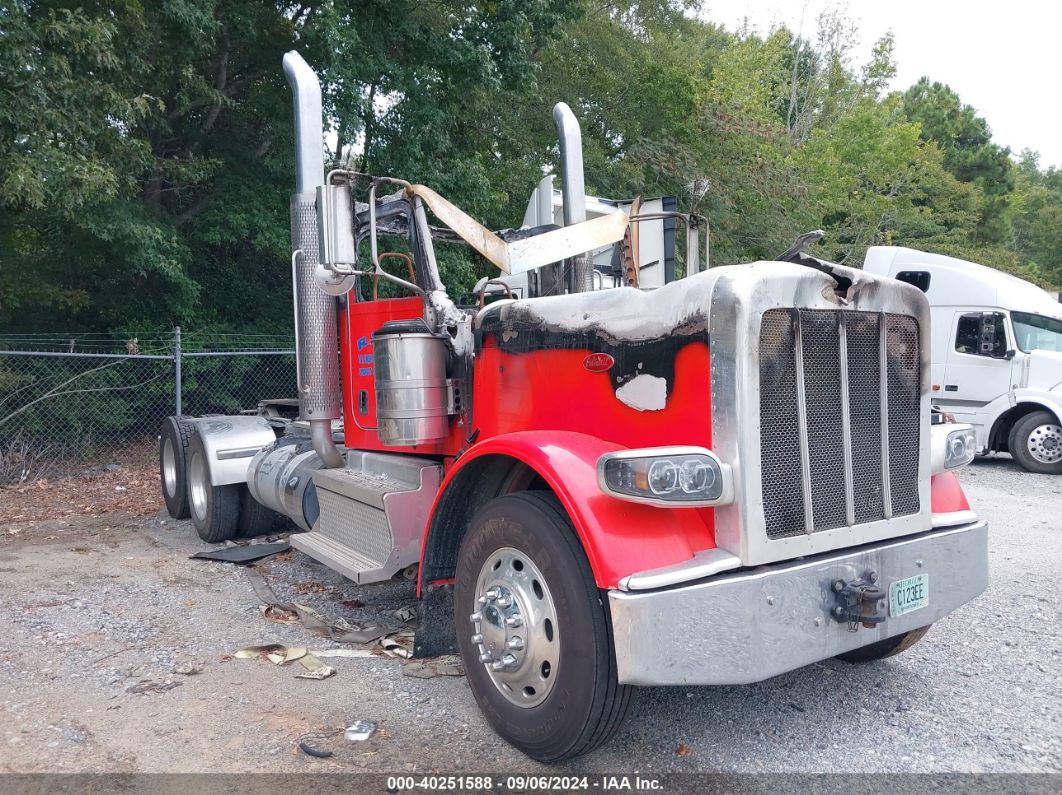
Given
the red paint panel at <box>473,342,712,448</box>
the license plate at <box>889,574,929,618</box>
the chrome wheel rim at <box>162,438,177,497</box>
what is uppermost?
the red paint panel at <box>473,342,712,448</box>

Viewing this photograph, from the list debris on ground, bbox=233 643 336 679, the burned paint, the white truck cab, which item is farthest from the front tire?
the white truck cab

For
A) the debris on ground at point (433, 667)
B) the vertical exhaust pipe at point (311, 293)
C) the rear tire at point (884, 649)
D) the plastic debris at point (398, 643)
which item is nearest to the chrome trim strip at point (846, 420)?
the rear tire at point (884, 649)

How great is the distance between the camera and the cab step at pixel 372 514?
4230 mm

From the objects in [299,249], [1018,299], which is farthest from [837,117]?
[299,249]

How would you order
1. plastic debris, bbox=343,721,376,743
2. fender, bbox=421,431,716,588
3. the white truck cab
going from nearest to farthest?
fender, bbox=421,431,716,588 < plastic debris, bbox=343,721,376,743 < the white truck cab

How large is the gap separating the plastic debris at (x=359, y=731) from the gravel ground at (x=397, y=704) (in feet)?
0.12

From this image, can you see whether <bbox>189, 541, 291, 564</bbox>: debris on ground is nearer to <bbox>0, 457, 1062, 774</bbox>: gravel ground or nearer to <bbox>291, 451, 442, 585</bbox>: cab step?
<bbox>0, 457, 1062, 774</bbox>: gravel ground

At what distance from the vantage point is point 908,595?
10.3ft

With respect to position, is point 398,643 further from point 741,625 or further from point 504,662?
point 741,625

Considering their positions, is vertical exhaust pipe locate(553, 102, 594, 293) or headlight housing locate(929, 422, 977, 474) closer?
headlight housing locate(929, 422, 977, 474)

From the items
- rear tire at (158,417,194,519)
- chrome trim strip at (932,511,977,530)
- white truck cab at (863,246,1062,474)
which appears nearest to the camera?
chrome trim strip at (932,511,977,530)

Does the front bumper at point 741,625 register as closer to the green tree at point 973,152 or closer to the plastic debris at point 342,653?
the plastic debris at point 342,653

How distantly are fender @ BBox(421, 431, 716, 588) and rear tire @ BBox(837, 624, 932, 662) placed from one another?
1.57 metres

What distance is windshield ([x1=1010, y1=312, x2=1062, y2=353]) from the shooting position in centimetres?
1176
